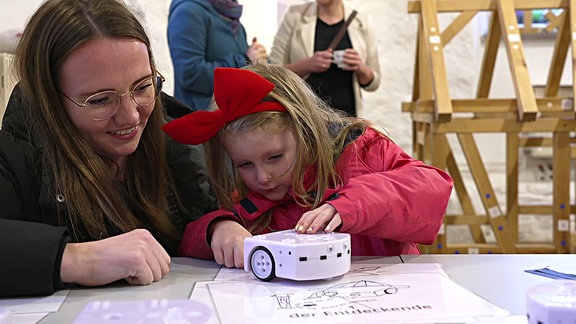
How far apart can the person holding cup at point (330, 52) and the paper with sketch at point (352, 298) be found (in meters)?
1.56

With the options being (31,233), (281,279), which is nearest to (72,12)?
(31,233)

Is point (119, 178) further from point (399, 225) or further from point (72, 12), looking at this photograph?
point (399, 225)

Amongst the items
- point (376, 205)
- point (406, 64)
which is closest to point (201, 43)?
point (376, 205)

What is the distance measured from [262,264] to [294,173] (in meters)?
0.37

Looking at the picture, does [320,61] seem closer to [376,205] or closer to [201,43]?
[201,43]

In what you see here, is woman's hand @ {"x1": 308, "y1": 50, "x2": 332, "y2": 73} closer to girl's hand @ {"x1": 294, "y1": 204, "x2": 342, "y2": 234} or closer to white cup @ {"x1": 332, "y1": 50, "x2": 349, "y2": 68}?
white cup @ {"x1": 332, "y1": 50, "x2": 349, "y2": 68}

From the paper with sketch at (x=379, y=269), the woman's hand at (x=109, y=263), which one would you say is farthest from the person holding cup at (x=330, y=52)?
the woman's hand at (x=109, y=263)

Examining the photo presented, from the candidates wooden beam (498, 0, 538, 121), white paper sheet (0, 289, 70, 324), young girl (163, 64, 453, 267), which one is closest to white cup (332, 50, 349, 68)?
wooden beam (498, 0, 538, 121)

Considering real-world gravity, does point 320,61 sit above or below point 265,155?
above

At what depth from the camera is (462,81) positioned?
447cm

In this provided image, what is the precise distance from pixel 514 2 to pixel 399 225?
1.95 m

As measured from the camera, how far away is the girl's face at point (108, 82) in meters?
1.08

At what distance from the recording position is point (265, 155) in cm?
127

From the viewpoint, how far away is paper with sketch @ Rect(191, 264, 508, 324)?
2.44 ft
